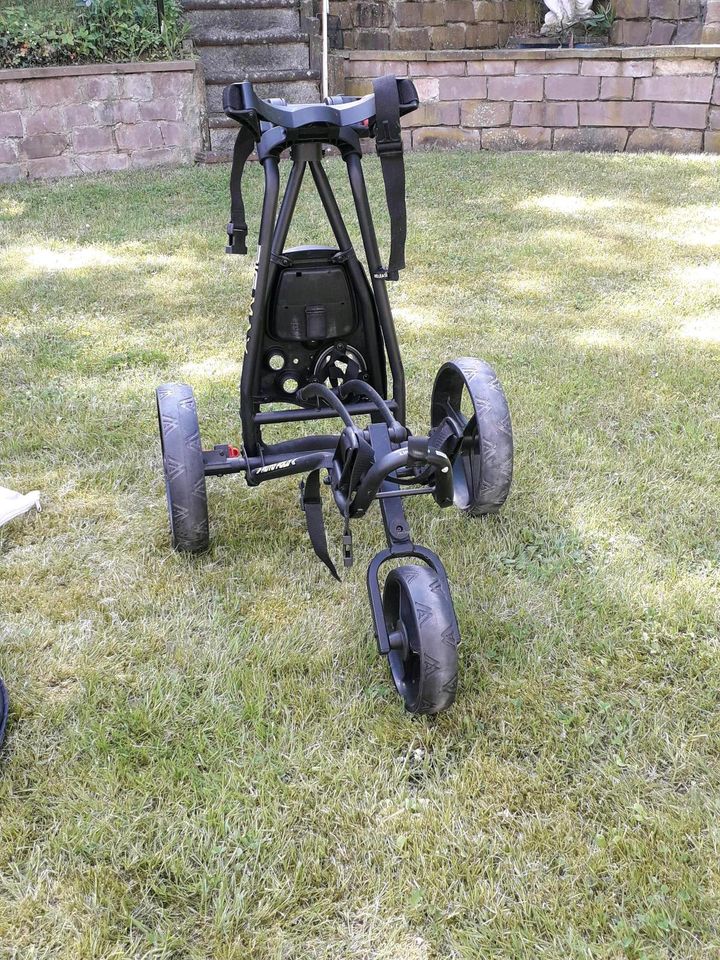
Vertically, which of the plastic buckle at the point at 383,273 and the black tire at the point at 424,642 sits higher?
the plastic buckle at the point at 383,273

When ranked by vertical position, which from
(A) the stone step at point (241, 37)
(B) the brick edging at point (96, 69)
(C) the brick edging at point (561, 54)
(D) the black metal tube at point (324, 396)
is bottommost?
(D) the black metal tube at point (324, 396)

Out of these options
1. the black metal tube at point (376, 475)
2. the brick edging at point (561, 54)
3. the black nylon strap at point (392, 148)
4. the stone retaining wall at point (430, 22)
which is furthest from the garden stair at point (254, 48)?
the black metal tube at point (376, 475)

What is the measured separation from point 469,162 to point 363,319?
5.91m

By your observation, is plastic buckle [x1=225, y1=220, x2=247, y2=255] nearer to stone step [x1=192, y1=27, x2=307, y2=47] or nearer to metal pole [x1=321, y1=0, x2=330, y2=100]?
metal pole [x1=321, y1=0, x2=330, y2=100]

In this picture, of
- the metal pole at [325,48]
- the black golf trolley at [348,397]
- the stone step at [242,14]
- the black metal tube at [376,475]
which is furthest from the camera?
the stone step at [242,14]

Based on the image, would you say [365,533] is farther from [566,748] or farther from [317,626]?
[566,748]

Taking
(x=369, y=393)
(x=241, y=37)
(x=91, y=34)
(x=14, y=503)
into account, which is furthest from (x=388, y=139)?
(x=241, y=37)

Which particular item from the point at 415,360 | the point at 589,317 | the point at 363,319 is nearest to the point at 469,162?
the point at 589,317

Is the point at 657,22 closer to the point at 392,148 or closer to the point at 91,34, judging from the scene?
the point at 91,34

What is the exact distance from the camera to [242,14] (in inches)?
342

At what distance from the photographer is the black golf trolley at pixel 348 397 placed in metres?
2.05

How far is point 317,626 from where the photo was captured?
2.40 metres

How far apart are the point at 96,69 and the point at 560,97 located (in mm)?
4300

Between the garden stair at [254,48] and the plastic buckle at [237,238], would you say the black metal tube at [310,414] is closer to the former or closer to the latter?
the plastic buckle at [237,238]
